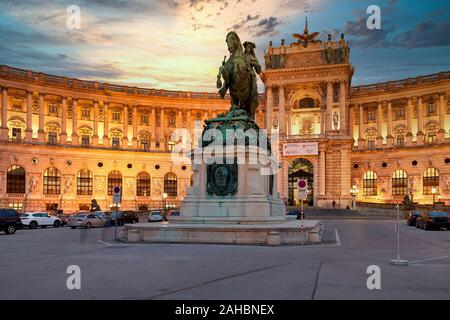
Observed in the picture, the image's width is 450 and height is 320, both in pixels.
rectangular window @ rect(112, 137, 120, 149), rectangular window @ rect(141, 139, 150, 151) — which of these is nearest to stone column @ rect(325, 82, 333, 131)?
rectangular window @ rect(141, 139, 150, 151)

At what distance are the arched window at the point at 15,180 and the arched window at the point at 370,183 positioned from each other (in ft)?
188

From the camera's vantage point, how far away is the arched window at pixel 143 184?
95375 mm

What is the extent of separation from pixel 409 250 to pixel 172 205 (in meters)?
75.5

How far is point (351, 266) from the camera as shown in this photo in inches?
646

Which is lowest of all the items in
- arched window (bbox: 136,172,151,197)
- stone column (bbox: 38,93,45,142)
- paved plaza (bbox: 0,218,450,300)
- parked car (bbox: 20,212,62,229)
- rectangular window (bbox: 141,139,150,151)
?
parked car (bbox: 20,212,62,229)

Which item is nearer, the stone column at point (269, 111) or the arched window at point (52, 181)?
the arched window at point (52, 181)

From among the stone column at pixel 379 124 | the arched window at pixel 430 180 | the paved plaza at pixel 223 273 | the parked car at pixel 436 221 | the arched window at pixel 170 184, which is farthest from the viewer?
the stone column at pixel 379 124

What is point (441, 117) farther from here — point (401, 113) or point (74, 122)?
point (74, 122)

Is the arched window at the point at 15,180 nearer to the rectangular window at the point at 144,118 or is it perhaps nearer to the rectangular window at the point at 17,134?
the rectangular window at the point at 17,134

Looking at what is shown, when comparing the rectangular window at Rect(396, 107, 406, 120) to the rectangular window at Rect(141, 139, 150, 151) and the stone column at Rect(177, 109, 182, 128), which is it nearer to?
the stone column at Rect(177, 109, 182, 128)

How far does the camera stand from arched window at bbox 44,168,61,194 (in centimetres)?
8594

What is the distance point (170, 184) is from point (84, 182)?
15.5 metres

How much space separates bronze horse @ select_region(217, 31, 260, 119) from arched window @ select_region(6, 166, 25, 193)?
60.8m

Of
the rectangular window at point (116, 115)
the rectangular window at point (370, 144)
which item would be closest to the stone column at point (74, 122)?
the rectangular window at point (116, 115)
